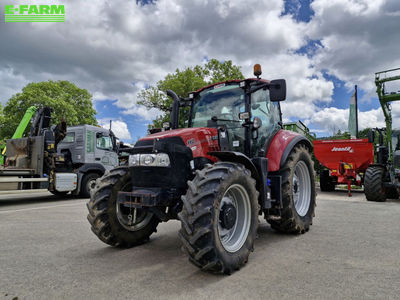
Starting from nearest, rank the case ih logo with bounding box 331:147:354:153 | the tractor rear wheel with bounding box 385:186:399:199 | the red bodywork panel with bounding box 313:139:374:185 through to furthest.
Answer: the tractor rear wheel with bounding box 385:186:399:199
the red bodywork panel with bounding box 313:139:374:185
the case ih logo with bounding box 331:147:354:153

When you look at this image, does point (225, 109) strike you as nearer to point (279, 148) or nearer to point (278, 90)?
point (278, 90)

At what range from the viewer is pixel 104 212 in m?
3.61

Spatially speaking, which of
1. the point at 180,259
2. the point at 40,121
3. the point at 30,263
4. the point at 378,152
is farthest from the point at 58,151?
the point at 378,152

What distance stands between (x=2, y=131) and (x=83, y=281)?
100ft

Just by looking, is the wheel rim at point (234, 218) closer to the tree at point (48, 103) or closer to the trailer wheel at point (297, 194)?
the trailer wheel at point (297, 194)

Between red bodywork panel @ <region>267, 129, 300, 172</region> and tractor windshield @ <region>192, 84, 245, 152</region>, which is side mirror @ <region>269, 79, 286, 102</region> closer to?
tractor windshield @ <region>192, 84, 245, 152</region>

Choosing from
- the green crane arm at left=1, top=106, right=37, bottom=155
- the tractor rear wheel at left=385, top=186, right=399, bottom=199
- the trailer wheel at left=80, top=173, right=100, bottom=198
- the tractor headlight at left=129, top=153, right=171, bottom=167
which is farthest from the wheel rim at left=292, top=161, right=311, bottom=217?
the green crane arm at left=1, top=106, right=37, bottom=155

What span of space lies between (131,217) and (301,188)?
305 cm

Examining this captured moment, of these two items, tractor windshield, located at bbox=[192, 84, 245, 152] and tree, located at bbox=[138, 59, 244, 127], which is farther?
tree, located at bbox=[138, 59, 244, 127]

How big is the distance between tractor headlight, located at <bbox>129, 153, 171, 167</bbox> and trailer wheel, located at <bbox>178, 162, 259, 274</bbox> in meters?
0.49

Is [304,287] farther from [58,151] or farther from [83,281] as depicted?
[58,151]

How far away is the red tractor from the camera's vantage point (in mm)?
→ 2787

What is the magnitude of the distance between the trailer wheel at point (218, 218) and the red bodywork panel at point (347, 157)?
868 centimetres

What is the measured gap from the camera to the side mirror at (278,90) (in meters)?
4.01
